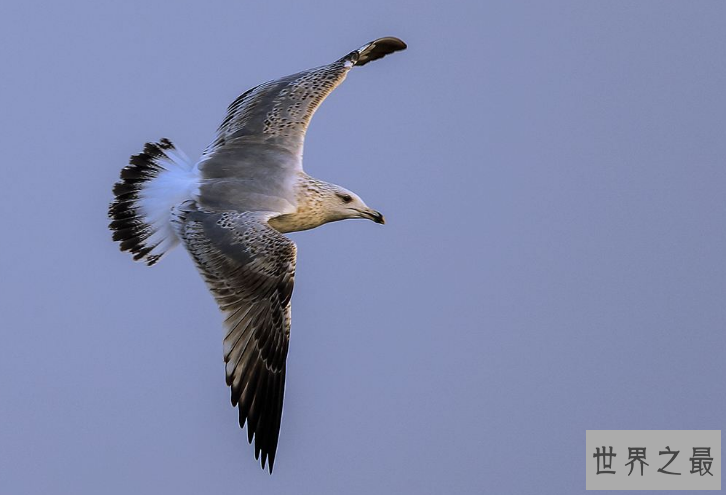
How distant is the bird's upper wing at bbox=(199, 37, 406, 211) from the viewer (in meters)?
10.9

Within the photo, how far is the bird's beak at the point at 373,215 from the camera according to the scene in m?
11.7

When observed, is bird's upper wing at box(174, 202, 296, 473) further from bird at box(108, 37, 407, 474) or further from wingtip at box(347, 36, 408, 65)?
wingtip at box(347, 36, 408, 65)

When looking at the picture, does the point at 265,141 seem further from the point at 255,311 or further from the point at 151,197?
the point at 255,311

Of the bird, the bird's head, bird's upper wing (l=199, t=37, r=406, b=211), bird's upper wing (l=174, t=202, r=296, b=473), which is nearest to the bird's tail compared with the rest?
the bird

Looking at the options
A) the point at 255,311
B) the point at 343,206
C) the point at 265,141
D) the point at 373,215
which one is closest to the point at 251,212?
the point at 255,311

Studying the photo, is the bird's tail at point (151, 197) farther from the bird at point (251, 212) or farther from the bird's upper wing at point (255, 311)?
the bird's upper wing at point (255, 311)

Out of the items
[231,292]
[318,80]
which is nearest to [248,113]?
[318,80]

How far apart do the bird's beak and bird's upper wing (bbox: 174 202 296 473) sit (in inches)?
56.3

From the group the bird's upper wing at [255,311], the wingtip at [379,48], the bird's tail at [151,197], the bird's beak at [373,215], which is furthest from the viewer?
the wingtip at [379,48]

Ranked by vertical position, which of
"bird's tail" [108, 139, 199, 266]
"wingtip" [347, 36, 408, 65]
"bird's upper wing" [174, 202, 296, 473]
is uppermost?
"wingtip" [347, 36, 408, 65]

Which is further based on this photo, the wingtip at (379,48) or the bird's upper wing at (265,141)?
the wingtip at (379,48)

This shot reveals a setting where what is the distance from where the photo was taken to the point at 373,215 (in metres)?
11.7

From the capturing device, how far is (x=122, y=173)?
11.9 metres

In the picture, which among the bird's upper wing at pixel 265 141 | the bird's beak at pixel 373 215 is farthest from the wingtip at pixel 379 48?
the bird's beak at pixel 373 215
